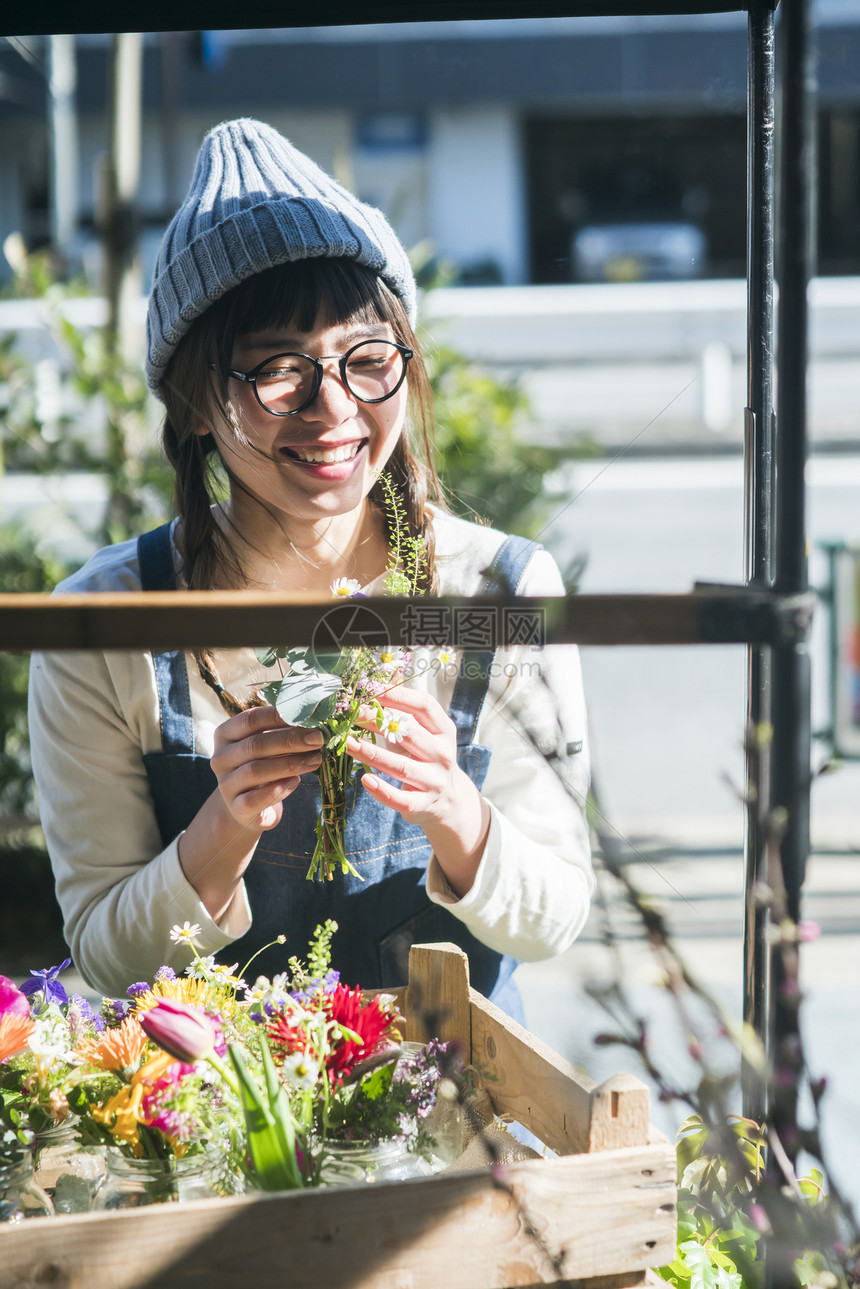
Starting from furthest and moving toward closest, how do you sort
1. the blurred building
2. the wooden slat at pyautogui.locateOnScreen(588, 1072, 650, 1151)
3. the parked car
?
the parked car → the blurred building → the wooden slat at pyautogui.locateOnScreen(588, 1072, 650, 1151)

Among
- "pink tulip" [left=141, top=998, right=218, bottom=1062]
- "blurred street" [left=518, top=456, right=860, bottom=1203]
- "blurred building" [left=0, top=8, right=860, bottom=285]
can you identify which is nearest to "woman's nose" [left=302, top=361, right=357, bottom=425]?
"blurred street" [left=518, top=456, right=860, bottom=1203]

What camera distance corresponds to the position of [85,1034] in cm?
72

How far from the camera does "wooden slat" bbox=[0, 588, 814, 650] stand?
50 cm

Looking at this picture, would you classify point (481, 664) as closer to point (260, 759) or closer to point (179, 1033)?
point (260, 759)

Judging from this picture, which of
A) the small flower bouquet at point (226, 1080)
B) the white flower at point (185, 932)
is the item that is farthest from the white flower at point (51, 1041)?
the white flower at point (185, 932)

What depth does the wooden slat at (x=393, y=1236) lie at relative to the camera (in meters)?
0.55

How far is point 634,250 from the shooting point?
788cm

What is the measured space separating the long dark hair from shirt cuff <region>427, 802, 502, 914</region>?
8.8 inches

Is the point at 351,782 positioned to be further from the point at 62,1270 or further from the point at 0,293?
the point at 0,293

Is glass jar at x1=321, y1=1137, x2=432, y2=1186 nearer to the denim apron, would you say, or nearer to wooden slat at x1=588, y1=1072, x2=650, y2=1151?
wooden slat at x1=588, y1=1072, x2=650, y2=1151

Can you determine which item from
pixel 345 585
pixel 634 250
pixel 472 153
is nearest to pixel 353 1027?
pixel 345 585

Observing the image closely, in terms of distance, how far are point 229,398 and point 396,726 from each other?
30 centimetres

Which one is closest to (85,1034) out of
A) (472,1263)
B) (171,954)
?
(171,954)

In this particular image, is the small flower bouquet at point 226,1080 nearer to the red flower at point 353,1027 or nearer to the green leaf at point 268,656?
the red flower at point 353,1027
